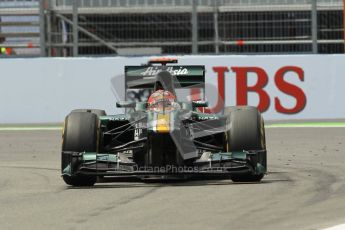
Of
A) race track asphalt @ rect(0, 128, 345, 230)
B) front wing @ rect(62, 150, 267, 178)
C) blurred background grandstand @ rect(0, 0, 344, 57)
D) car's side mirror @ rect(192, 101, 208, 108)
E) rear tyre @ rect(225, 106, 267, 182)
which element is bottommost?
race track asphalt @ rect(0, 128, 345, 230)

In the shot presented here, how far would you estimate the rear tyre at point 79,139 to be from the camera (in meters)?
10.4

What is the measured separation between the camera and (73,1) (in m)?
22.0

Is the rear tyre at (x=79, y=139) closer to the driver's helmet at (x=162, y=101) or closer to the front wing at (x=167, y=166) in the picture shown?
the front wing at (x=167, y=166)

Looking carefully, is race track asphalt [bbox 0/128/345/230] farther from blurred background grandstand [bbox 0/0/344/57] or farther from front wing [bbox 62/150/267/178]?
blurred background grandstand [bbox 0/0/344/57]

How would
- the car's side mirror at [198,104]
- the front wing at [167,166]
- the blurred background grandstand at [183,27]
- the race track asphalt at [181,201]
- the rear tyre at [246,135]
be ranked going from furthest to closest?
the blurred background grandstand at [183,27], the car's side mirror at [198,104], the rear tyre at [246,135], the front wing at [167,166], the race track asphalt at [181,201]

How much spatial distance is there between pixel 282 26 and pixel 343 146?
6507 millimetres

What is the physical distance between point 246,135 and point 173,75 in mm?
2314

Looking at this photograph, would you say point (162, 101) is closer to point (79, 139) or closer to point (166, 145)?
point (166, 145)

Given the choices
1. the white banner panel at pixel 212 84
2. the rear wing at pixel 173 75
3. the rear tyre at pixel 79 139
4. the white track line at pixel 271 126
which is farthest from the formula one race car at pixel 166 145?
the white banner panel at pixel 212 84

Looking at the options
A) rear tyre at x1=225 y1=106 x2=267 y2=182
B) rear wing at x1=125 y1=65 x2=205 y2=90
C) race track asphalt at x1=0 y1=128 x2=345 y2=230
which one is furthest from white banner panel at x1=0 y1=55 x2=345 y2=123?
rear tyre at x1=225 y1=106 x2=267 y2=182

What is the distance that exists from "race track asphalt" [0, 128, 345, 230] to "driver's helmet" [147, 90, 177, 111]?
92 centimetres

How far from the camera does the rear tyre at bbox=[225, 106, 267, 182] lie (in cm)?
1038

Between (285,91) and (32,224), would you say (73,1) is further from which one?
(32,224)

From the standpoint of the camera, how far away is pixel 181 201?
8836 millimetres
